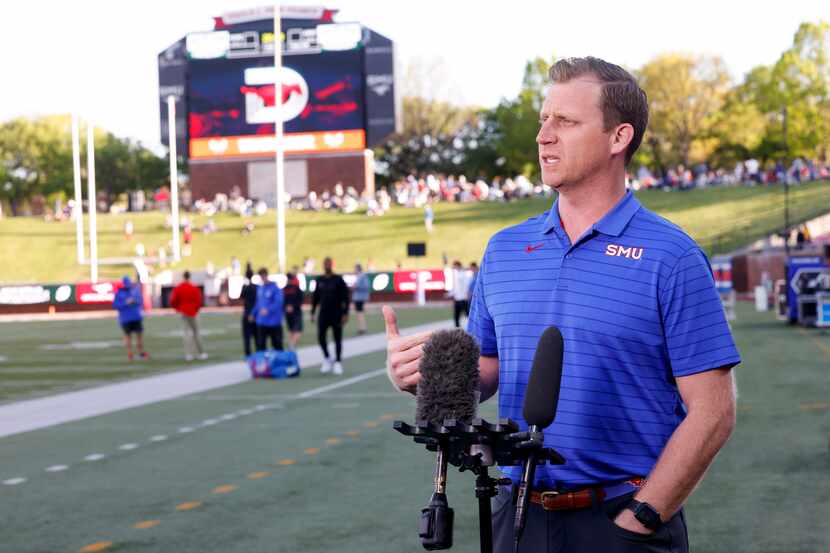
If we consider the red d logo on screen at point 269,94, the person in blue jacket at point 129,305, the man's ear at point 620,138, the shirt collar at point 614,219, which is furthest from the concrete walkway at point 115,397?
the red d logo on screen at point 269,94

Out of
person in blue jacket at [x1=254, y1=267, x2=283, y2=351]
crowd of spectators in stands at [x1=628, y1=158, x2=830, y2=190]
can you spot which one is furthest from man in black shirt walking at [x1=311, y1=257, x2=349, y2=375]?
crowd of spectators in stands at [x1=628, y1=158, x2=830, y2=190]

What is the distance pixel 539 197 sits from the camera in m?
77.9

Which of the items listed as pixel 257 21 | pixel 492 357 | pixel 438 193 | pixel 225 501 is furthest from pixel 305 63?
pixel 492 357

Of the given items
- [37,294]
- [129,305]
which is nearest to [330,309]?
[129,305]

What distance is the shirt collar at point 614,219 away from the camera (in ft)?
11.0

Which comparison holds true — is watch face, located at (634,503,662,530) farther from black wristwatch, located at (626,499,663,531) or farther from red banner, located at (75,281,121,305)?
red banner, located at (75,281,121,305)

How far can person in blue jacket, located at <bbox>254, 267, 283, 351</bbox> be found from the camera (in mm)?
22641

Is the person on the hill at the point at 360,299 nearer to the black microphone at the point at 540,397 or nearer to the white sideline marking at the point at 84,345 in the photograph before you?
the white sideline marking at the point at 84,345

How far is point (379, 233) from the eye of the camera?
6894cm

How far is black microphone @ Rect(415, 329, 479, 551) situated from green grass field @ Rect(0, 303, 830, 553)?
525 centimetres

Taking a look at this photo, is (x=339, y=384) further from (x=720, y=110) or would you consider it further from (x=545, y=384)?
(x=720, y=110)

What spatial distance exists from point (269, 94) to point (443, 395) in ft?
248

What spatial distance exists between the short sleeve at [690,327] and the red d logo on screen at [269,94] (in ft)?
242

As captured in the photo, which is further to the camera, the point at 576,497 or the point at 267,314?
the point at 267,314
